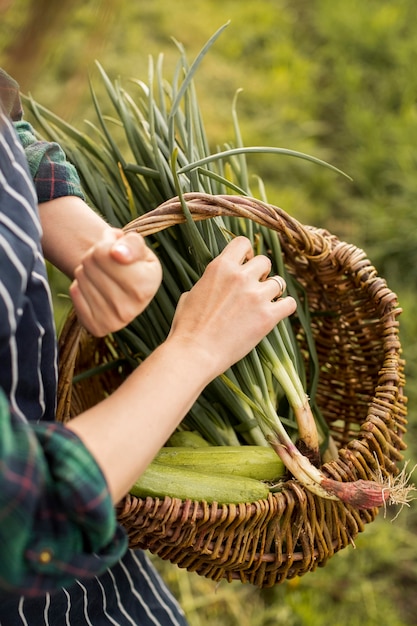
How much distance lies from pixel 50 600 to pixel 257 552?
0.83 ft

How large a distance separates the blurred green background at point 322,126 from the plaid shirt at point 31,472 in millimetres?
846

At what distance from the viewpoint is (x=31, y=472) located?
543mm

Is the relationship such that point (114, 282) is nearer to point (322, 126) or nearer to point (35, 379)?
point (35, 379)

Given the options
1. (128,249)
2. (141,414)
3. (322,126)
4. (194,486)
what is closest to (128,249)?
(128,249)

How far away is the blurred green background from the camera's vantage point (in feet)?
4.78

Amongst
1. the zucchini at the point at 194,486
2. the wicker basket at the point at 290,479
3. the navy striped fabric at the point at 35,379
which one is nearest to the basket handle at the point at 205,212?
the wicker basket at the point at 290,479

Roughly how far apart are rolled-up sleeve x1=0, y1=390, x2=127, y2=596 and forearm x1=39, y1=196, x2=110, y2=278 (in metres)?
0.25

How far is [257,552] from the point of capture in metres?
0.85

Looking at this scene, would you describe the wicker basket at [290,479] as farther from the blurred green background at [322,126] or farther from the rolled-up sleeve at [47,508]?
the blurred green background at [322,126]

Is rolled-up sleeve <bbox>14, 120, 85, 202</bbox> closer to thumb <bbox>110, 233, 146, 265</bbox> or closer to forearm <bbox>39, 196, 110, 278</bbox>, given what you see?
forearm <bbox>39, 196, 110, 278</bbox>

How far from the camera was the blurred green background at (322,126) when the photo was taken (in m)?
1.46

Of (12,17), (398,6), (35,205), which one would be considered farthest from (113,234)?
(398,6)

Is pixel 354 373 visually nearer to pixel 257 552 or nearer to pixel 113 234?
pixel 257 552

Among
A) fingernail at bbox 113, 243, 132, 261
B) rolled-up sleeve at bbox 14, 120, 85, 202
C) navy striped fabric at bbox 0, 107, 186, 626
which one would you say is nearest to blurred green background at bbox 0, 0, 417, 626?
navy striped fabric at bbox 0, 107, 186, 626
